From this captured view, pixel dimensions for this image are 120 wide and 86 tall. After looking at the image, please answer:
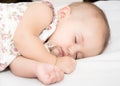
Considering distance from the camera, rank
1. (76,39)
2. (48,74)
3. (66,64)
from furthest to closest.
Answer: (76,39), (66,64), (48,74)

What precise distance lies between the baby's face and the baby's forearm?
0.36 ft

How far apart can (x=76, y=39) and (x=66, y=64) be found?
0.52ft

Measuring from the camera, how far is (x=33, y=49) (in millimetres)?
1167

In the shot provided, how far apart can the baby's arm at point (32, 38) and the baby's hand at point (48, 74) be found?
0.08 meters

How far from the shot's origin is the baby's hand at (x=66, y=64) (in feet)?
3.84

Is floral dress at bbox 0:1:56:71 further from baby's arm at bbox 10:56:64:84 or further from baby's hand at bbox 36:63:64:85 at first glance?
baby's hand at bbox 36:63:64:85

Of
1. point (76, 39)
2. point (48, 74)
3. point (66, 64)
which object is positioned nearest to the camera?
point (48, 74)

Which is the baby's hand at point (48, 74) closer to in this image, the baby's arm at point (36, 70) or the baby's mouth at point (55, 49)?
the baby's arm at point (36, 70)

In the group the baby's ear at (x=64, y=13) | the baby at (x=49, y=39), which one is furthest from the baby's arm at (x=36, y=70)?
the baby's ear at (x=64, y=13)

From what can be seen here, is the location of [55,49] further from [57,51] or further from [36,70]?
[36,70]

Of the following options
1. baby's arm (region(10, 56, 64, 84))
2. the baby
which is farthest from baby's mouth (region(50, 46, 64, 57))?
baby's arm (region(10, 56, 64, 84))

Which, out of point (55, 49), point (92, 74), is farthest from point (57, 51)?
point (92, 74)

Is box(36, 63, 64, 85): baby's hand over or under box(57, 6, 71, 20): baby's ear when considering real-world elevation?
under

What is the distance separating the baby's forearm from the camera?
117 centimetres
